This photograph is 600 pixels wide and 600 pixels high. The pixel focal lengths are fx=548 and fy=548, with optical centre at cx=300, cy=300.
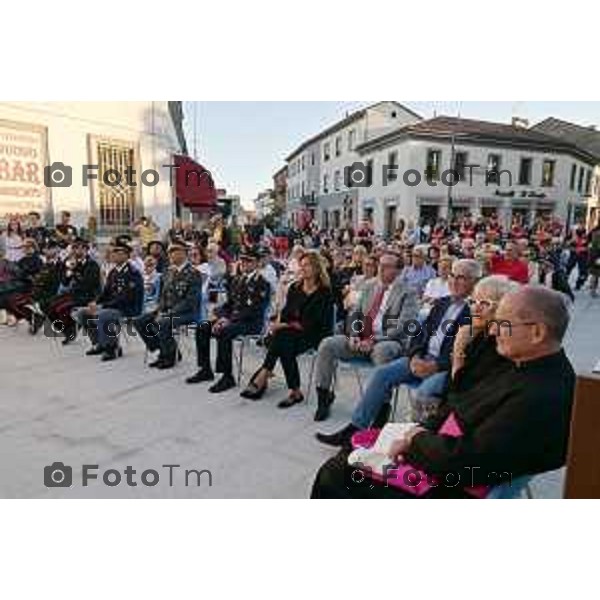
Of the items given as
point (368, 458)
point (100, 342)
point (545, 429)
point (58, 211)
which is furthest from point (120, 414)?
point (58, 211)

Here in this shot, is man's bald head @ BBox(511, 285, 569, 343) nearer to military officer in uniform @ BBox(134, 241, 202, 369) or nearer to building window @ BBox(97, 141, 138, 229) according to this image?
military officer in uniform @ BBox(134, 241, 202, 369)

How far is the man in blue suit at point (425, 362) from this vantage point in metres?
3.38

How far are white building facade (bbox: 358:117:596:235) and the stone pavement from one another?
22658mm

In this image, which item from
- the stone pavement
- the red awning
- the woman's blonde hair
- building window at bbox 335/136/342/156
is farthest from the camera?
building window at bbox 335/136/342/156

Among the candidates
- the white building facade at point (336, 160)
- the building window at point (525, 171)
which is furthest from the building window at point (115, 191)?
the building window at point (525, 171)

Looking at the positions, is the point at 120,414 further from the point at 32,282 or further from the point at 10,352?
the point at 32,282

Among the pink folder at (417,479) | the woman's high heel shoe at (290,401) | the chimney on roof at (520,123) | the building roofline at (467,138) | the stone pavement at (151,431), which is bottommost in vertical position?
the stone pavement at (151,431)

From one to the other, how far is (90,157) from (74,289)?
18.7ft

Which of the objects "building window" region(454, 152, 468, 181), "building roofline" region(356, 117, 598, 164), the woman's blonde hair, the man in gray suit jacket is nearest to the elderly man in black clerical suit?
the man in gray suit jacket

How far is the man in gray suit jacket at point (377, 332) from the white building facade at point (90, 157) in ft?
25.9

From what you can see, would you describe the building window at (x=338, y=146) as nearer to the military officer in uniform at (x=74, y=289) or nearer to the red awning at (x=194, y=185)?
the red awning at (x=194, y=185)

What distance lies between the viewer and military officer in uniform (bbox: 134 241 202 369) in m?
5.30

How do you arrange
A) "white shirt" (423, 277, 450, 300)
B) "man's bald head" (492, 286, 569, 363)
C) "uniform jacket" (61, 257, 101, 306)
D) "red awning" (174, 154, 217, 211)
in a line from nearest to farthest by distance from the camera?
"man's bald head" (492, 286, 569, 363), "white shirt" (423, 277, 450, 300), "uniform jacket" (61, 257, 101, 306), "red awning" (174, 154, 217, 211)

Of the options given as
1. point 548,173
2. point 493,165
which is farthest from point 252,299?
point 548,173
